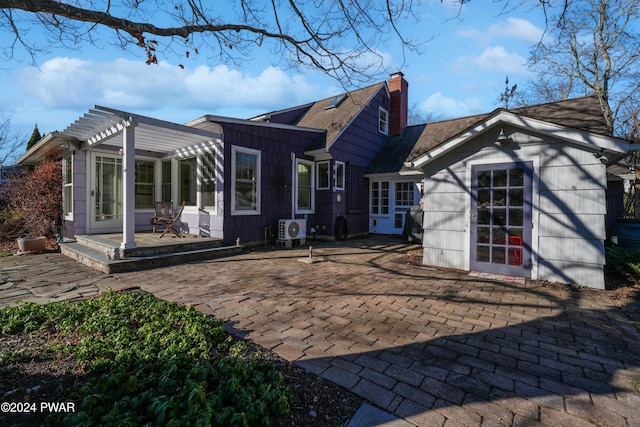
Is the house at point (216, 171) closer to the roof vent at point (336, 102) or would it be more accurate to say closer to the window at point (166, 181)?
the window at point (166, 181)

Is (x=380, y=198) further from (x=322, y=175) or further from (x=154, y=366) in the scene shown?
(x=154, y=366)

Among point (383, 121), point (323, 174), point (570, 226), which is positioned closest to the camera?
point (570, 226)

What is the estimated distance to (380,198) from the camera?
11.7 meters

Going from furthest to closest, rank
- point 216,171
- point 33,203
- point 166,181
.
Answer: point 166,181, point 33,203, point 216,171

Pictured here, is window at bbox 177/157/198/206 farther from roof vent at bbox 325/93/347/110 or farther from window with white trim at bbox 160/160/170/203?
roof vent at bbox 325/93/347/110

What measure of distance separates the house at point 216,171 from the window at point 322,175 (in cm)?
3

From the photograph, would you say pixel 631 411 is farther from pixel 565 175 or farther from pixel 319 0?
pixel 319 0

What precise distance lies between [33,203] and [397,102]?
14.0 metres

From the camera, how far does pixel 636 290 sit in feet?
14.8

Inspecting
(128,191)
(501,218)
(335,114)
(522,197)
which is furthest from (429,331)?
(335,114)

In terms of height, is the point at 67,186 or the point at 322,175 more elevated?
the point at 322,175

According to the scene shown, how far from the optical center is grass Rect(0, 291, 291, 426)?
1.65 meters

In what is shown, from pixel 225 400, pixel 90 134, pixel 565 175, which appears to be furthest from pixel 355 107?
pixel 225 400

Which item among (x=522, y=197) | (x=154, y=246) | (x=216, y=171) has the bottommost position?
(x=154, y=246)
